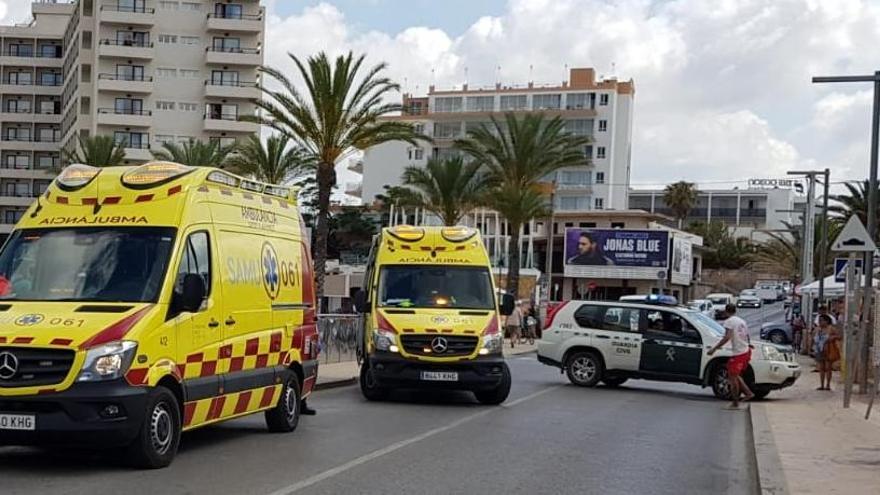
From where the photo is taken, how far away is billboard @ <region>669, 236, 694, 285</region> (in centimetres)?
8219

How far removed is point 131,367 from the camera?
31.1ft

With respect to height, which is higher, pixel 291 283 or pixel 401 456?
pixel 291 283

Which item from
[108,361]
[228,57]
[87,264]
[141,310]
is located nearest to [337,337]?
[87,264]

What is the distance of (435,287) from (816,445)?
21.2ft

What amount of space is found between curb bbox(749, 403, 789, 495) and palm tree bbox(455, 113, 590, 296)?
3045cm

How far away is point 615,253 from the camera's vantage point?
268 feet

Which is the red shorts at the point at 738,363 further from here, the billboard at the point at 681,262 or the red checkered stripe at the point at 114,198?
the billboard at the point at 681,262

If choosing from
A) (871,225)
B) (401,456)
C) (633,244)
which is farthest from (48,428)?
(633,244)

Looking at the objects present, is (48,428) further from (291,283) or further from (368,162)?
(368,162)

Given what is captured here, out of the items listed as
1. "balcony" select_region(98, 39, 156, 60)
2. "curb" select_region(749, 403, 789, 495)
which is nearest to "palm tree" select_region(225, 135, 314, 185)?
"curb" select_region(749, 403, 789, 495)

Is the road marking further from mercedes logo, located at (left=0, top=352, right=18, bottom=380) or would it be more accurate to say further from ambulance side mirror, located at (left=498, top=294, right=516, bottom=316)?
mercedes logo, located at (left=0, top=352, right=18, bottom=380)

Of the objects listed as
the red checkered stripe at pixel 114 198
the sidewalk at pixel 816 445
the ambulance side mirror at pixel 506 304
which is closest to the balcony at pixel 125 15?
the sidewalk at pixel 816 445

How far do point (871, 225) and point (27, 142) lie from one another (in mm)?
86813

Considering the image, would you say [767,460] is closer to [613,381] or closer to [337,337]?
[613,381]
